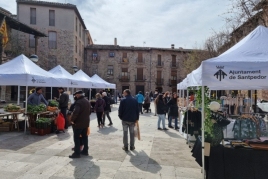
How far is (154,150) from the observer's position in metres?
6.18

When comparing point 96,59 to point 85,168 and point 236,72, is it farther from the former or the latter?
point 236,72

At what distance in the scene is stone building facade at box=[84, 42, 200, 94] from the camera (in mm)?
38562

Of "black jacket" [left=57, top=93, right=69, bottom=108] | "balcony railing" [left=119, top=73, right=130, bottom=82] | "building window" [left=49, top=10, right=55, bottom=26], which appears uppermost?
"building window" [left=49, top=10, right=55, bottom=26]

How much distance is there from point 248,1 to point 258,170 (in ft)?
29.9

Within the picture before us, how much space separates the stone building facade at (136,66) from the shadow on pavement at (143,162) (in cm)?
3377

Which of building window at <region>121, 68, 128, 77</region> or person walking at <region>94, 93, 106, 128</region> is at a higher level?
building window at <region>121, 68, 128, 77</region>

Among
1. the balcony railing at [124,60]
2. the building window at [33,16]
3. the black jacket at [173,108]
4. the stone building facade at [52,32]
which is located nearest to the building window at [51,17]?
the stone building facade at [52,32]

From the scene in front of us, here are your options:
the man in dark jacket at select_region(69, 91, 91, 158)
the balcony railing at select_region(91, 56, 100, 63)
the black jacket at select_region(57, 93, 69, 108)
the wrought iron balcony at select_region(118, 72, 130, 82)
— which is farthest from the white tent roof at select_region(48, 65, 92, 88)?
the wrought iron balcony at select_region(118, 72, 130, 82)

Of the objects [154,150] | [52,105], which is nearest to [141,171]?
[154,150]

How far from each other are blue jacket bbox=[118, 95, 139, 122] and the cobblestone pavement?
0.94 metres

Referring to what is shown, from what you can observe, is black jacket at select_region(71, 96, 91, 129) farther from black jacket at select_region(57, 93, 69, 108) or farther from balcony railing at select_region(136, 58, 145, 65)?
balcony railing at select_region(136, 58, 145, 65)

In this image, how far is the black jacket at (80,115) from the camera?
17.4ft

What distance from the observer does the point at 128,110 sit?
A: 6.02 m

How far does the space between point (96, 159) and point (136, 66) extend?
35.2 meters
